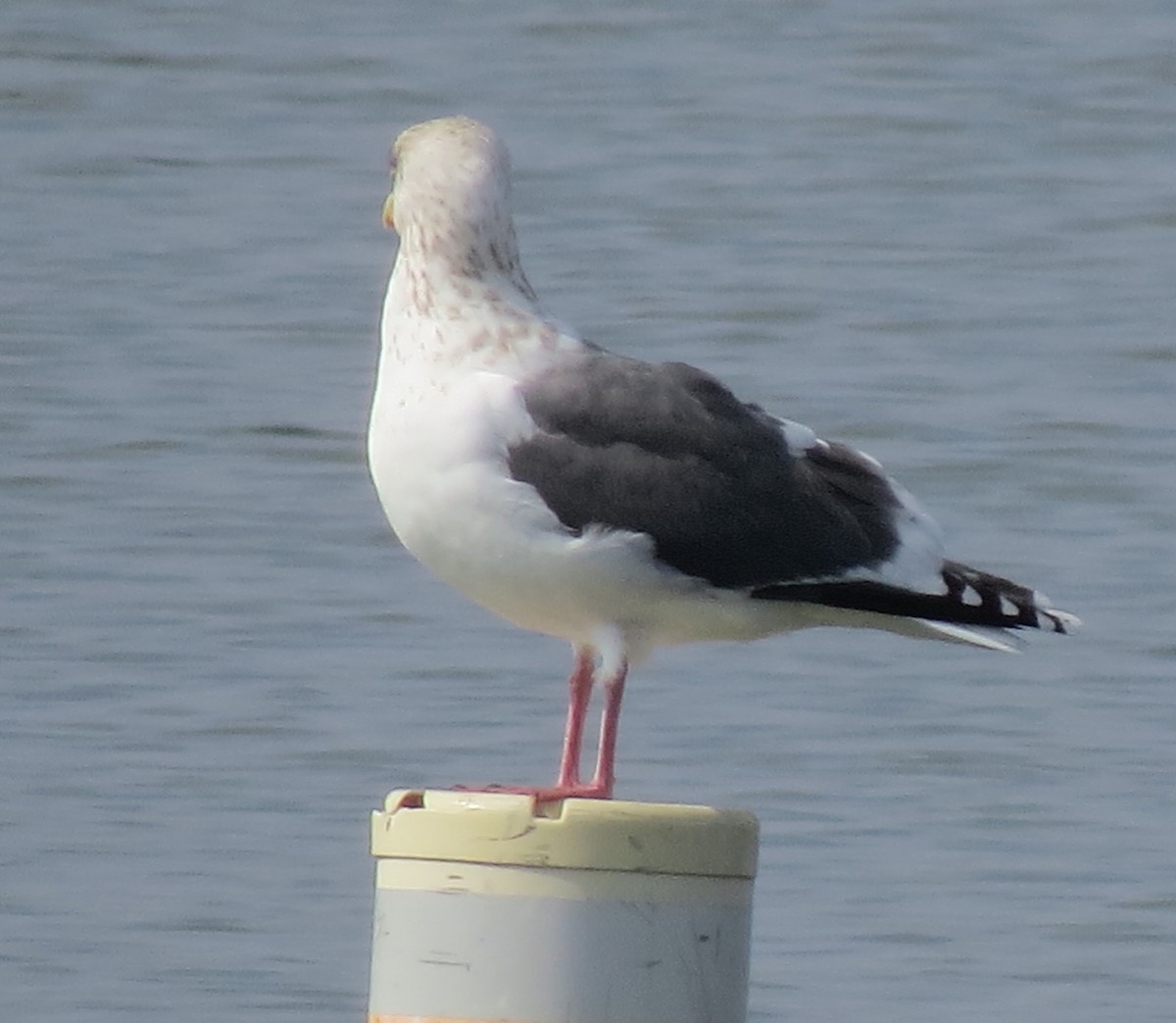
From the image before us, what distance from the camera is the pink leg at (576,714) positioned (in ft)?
14.9

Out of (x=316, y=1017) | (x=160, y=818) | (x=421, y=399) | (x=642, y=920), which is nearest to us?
(x=642, y=920)

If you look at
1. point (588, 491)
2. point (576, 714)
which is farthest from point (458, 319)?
point (576, 714)

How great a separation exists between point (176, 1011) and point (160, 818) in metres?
1.28

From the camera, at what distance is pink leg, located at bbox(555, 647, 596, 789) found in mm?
4543

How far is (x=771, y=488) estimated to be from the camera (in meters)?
4.79

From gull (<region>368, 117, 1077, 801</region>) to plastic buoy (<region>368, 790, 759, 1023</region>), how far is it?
430 millimetres

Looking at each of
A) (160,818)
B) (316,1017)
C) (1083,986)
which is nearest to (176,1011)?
(316,1017)

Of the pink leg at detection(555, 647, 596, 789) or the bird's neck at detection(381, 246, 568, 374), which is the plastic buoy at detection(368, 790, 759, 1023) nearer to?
the pink leg at detection(555, 647, 596, 789)

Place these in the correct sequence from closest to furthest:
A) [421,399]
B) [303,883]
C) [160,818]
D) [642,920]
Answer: [642,920], [421,399], [303,883], [160,818]

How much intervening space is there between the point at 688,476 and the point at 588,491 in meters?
0.17

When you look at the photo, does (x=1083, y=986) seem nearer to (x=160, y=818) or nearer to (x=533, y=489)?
(x=160, y=818)

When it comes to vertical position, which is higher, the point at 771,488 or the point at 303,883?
the point at 771,488

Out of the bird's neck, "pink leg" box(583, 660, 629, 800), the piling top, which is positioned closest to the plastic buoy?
the piling top

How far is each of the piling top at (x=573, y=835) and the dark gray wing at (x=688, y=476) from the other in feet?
2.02
